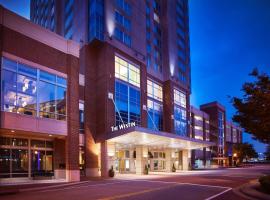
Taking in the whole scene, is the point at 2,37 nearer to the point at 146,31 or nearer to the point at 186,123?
the point at 146,31

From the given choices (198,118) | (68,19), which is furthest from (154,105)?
(198,118)

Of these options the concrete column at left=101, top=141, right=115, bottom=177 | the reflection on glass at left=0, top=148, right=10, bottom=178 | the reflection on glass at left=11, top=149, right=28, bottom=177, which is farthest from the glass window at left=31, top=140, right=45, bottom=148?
the concrete column at left=101, top=141, right=115, bottom=177

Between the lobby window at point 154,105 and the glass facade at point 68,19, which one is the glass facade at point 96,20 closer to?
the glass facade at point 68,19

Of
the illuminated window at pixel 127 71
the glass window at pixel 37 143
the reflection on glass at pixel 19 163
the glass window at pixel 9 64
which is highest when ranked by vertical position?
the illuminated window at pixel 127 71

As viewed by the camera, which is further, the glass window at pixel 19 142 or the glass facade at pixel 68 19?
the glass facade at pixel 68 19

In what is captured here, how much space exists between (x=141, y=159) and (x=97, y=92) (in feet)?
38.4

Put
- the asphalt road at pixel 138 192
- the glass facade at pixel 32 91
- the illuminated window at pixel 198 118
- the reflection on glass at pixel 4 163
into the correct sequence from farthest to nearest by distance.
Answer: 1. the illuminated window at pixel 198 118
2. the reflection on glass at pixel 4 163
3. the glass facade at pixel 32 91
4. the asphalt road at pixel 138 192

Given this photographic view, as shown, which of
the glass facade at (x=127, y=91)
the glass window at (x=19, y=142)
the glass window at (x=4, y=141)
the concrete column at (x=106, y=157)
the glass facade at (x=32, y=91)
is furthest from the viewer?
the glass facade at (x=127, y=91)

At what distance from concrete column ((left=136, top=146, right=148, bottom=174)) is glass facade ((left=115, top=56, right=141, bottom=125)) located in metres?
4.63

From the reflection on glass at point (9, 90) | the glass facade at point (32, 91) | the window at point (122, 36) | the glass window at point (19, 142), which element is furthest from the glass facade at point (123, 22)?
the glass window at point (19, 142)

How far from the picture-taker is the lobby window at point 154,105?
55.2 metres

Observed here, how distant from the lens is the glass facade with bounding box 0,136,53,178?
26.8 m

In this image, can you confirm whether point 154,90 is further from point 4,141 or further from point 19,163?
point 4,141

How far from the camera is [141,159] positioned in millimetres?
43969
